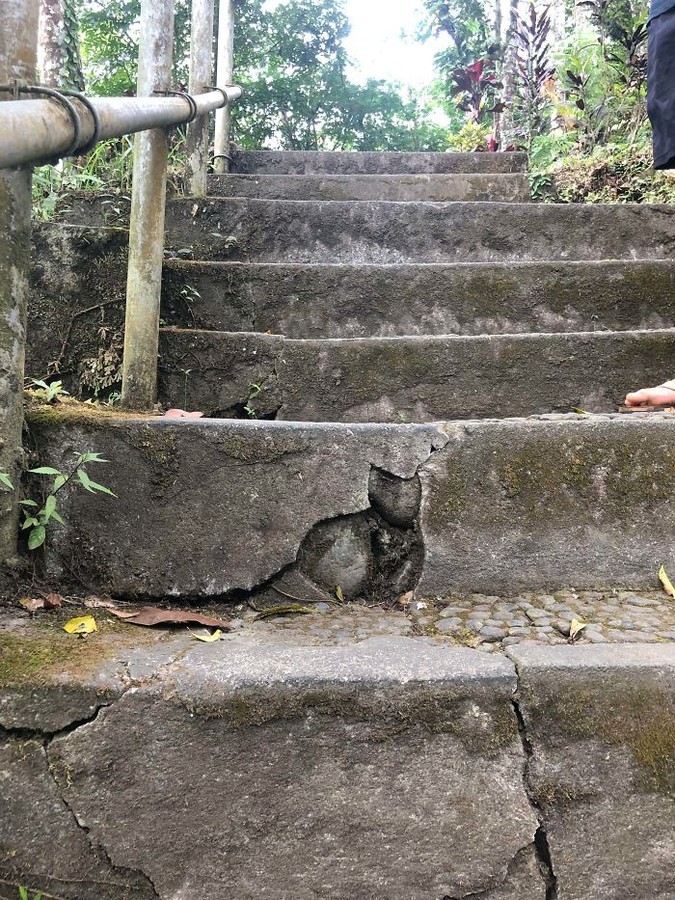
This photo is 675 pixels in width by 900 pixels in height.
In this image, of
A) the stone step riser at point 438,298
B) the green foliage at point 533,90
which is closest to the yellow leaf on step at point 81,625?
the stone step riser at point 438,298

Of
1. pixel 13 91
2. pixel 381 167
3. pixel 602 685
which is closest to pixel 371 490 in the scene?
pixel 602 685

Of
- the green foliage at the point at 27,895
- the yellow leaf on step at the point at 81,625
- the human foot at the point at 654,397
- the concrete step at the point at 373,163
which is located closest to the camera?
the green foliage at the point at 27,895

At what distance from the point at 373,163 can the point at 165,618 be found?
11.7ft

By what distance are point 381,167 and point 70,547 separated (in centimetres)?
347

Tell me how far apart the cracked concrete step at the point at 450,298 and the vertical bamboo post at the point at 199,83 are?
3.27 ft

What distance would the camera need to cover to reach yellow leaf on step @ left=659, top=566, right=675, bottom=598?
51.9 inches

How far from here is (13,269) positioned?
1.20 metres

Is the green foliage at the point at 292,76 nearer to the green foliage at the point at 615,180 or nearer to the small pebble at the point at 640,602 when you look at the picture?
the green foliage at the point at 615,180

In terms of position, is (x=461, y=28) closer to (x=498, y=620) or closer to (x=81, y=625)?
(x=498, y=620)

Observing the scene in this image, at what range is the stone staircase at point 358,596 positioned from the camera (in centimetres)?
96

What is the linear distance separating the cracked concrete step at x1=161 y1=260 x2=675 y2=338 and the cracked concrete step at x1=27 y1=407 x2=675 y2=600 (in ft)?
2.95

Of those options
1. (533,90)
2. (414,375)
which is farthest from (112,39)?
(414,375)

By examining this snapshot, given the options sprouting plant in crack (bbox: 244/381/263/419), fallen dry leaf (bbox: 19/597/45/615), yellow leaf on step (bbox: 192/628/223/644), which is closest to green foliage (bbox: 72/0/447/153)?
sprouting plant in crack (bbox: 244/381/263/419)

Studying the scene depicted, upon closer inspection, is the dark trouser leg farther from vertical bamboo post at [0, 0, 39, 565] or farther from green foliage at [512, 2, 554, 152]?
green foliage at [512, 2, 554, 152]
